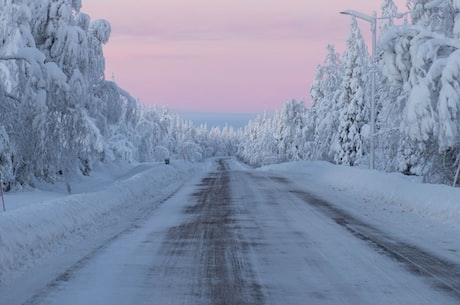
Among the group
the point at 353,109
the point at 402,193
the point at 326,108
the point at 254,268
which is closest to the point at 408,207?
the point at 402,193

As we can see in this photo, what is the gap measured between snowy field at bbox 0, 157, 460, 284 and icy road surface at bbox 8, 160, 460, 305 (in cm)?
69

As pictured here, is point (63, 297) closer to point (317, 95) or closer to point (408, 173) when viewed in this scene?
point (408, 173)

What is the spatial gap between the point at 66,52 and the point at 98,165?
14057 millimetres

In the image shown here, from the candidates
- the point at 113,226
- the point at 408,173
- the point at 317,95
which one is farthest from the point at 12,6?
the point at 317,95

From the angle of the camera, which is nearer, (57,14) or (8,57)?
(8,57)

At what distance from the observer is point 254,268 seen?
776cm

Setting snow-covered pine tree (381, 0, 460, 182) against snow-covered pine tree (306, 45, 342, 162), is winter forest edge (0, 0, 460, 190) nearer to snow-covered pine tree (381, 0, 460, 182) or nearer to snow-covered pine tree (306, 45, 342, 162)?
snow-covered pine tree (381, 0, 460, 182)

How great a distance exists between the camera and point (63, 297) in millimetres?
6207

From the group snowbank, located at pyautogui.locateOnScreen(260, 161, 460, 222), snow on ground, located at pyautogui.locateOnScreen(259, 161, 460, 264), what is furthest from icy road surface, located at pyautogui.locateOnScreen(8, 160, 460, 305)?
snowbank, located at pyautogui.locateOnScreen(260, 161, 460, 222)

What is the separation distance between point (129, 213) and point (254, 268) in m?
7.50

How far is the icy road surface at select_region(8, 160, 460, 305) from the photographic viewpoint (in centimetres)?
630

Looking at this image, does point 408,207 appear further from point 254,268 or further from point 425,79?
point 254,268

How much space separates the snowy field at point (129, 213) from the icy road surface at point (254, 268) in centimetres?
69

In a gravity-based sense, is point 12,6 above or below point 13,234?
above
